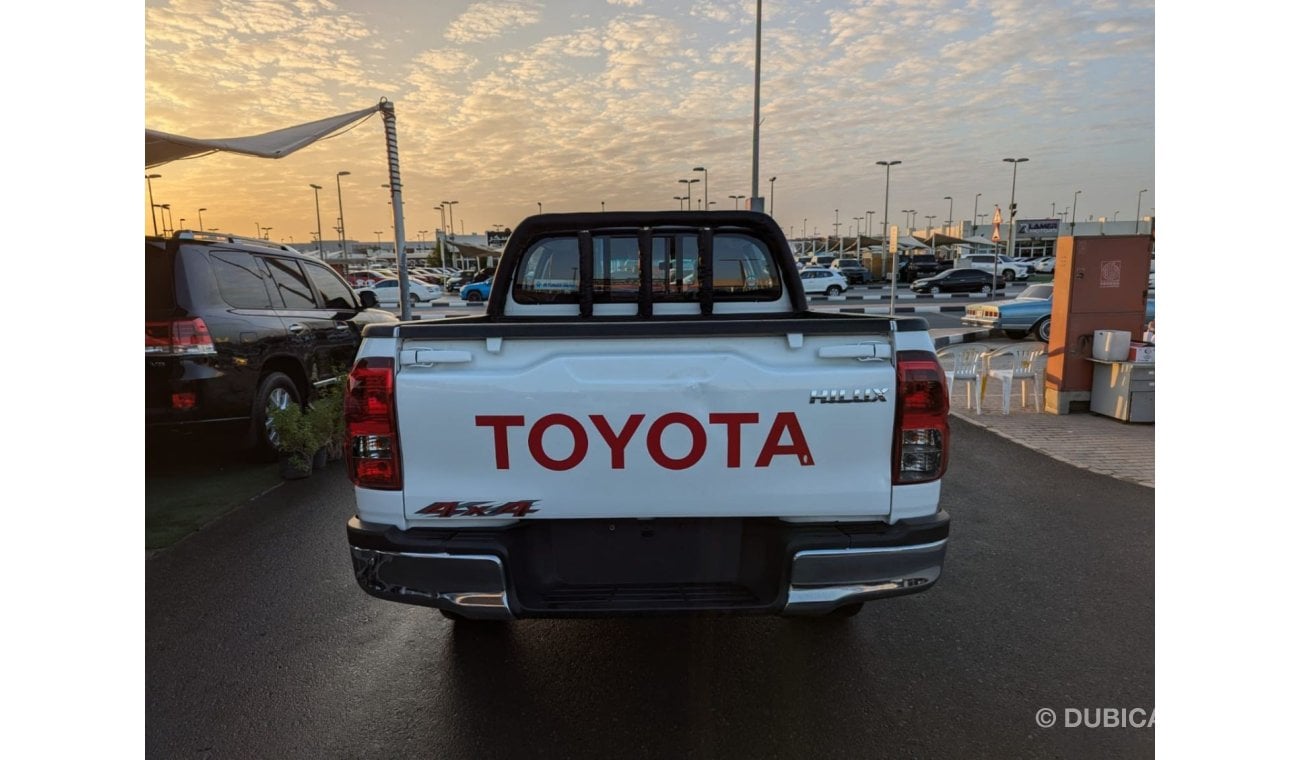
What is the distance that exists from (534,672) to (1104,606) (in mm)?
2837

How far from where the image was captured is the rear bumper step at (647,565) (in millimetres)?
2160

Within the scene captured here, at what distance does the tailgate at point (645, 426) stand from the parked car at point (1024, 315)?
46.1 ft

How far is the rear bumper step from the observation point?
85.0 inches

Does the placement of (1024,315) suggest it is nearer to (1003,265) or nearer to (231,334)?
(231,334)

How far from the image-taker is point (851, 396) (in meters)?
2.11

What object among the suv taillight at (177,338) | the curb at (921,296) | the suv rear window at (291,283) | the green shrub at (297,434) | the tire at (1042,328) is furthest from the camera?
the curb at (921,296)

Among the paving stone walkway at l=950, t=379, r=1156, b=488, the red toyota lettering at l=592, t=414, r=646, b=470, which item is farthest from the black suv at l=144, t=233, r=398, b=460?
the paving stone walkway at l=950, t=379, r=1156, b=488

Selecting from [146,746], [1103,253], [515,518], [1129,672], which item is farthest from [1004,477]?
[146,746]

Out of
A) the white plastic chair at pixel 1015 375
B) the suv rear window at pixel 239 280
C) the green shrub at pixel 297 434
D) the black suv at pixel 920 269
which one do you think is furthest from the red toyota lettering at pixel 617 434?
the black suv at pixel 920 269

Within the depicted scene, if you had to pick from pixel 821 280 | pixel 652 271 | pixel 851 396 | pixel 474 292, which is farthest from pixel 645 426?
pixel 821 280

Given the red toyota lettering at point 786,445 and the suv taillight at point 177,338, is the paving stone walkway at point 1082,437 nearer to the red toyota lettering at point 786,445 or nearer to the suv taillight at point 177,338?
the red toyota lettering at point 786,445

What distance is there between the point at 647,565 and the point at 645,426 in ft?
1.75

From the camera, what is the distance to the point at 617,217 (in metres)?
3.96

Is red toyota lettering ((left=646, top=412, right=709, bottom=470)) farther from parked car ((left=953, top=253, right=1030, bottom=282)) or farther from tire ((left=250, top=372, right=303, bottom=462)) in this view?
parked car ((left=953, top=253, right=1030, bottom=282))
